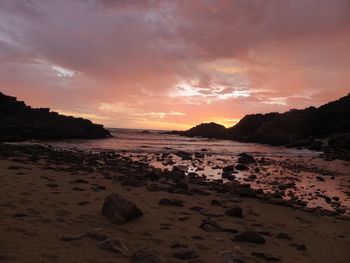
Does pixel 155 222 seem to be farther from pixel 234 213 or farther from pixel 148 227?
pixel 234 213

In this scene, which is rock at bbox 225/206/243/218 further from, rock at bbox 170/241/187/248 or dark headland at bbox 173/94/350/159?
dark headland at bbox 173/94/350/159

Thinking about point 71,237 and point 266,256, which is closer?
point 71,237

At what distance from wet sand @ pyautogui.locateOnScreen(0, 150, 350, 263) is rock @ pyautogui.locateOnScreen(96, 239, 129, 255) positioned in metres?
0.04

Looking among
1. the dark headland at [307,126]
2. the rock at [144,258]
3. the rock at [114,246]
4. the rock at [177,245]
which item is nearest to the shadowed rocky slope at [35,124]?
the dark headland at [307,126]

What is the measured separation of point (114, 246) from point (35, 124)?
2459 inches

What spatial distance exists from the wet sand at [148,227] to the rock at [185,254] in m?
0.10

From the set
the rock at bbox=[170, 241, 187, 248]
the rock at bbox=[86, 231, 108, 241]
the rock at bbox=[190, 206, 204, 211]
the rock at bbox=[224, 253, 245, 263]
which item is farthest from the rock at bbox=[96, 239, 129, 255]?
the rock at bbox=[190, 206, 204, 211]

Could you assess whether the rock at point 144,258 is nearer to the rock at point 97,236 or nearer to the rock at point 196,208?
the rock at point 97,236

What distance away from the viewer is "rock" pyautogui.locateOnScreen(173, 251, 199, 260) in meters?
6.48

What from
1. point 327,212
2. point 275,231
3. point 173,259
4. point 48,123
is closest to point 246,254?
point 173,259

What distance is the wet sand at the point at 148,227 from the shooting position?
6.22 m

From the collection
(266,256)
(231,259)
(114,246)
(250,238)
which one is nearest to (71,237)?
(114,246)

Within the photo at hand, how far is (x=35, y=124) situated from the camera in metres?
64.3

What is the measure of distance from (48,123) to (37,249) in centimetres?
6539
